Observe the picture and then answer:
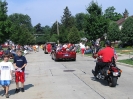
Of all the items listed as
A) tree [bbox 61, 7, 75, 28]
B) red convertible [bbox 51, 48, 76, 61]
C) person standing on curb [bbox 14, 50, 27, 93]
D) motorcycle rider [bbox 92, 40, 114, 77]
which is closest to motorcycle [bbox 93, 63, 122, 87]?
motorcycle rider [bbox 92, 40, 114, 77]

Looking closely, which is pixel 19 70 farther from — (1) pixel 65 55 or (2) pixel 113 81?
(1) pixel 65 55

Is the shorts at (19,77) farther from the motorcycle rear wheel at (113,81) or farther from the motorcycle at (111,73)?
the motorcycle rear wheel at (113,81)

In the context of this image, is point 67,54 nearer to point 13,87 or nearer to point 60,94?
point 13,87

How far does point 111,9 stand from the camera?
455 feet

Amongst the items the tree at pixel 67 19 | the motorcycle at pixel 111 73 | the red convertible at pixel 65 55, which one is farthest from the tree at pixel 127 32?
the tree at pixel 67 19

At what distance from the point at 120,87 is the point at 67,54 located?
570 inches

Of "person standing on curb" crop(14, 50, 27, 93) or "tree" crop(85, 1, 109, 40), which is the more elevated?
"tree" crop(85, 1, 109, 40)

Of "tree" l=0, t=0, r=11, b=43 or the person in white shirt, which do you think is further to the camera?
"tree" l=0, t=0, r=11, b=43

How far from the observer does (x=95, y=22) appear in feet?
120

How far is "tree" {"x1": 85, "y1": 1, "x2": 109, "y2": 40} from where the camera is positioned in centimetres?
3641

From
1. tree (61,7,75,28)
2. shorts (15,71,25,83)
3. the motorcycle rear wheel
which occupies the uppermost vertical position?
tree (61,7,75,28)

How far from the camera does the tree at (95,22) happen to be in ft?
119

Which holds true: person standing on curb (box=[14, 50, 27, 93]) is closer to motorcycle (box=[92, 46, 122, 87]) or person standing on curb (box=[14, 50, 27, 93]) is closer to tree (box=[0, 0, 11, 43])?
motorcycle (box=[92, 46, 122, 87])

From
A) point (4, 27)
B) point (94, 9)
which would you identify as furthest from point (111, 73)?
point (4, 27)
